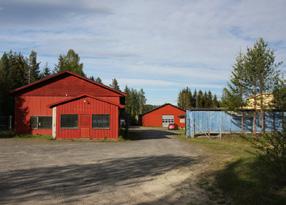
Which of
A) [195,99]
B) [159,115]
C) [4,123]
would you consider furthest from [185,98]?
[4,123]

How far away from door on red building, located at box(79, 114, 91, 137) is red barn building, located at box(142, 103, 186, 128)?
44.2 meters

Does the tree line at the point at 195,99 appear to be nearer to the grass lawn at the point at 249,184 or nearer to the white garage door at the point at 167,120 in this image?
the white garage door at the point at 167,120

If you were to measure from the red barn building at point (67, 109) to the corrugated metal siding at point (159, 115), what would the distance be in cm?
3958

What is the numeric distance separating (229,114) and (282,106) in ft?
97.5

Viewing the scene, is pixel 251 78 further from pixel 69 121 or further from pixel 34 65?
pixel 34 65

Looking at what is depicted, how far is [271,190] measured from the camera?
34.1 ft

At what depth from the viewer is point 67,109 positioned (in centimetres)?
3469

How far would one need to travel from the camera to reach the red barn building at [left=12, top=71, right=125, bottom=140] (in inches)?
1363

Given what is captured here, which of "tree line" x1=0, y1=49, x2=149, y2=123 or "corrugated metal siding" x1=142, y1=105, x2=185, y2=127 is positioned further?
"corrugated metal siding" x1=142, y1=105, x2=185, y2=127

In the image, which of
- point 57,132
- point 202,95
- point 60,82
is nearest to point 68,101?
point 57,132

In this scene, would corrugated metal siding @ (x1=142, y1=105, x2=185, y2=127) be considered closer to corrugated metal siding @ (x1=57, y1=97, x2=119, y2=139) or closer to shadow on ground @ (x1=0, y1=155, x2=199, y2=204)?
corrugated metal siding @ (x1=57, y1=97, x2=119, y2=139)

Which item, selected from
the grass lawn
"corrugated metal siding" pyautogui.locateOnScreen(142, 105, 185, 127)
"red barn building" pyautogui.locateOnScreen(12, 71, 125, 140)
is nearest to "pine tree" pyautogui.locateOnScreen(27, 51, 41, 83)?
"corrugated metal siding" pyautogui.locateOnScreen(142, 105, 185, 127)

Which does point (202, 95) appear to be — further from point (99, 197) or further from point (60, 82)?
point (99, 197)

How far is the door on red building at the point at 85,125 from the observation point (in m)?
34.6
